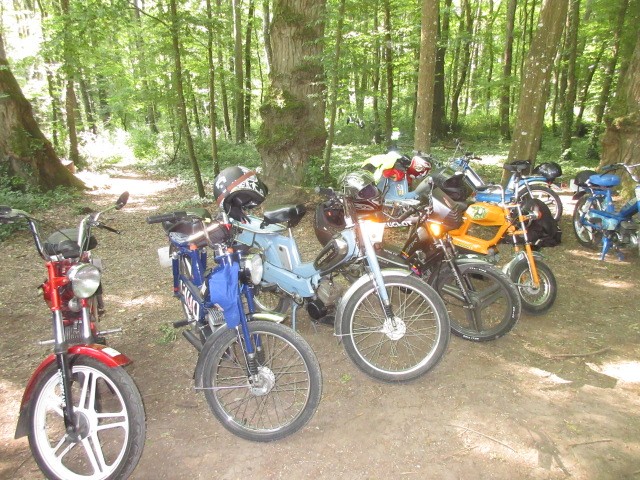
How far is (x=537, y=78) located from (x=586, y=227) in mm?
2383

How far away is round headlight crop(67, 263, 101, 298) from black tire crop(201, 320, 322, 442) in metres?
0.78

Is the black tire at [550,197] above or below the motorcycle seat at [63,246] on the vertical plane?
below

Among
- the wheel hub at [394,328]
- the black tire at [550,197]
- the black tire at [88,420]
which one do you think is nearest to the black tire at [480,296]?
the wheel hub at [394,328]

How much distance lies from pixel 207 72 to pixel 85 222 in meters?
7.55

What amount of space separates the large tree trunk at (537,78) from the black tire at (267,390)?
17.8 ft

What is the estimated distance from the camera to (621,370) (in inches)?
131

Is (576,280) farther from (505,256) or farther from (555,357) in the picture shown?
(555,357)

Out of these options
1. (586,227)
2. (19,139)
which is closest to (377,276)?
(586,227)

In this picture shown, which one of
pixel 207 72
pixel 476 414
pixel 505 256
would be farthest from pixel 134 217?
pixel 476 414

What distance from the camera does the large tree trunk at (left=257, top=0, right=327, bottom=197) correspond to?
7062 mm

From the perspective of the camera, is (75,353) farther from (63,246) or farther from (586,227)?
(586,227)

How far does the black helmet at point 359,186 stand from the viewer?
3.46 meters

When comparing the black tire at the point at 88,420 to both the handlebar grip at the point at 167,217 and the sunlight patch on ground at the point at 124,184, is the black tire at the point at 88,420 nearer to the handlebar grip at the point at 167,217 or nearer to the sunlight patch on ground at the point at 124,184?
the handlebar grip at the point at 167,217

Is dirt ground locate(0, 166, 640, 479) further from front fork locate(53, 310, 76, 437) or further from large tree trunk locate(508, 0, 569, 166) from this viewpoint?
large tree trunk locate(508, 0, 569, 166)
